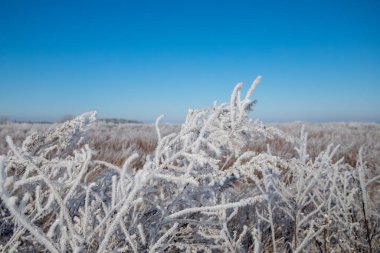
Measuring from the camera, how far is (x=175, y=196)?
1.69 meters

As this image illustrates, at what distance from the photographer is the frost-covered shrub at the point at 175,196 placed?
1117mm

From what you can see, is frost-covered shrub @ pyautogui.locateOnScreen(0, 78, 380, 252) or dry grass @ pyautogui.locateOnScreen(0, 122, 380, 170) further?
dry grass @ pyautogui.locateOnScreen(0, 122, 380, 170)

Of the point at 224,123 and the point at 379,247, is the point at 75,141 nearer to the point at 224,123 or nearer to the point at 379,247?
the point at 224,123

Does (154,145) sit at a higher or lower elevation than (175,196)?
lower

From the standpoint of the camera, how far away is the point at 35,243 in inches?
60.0

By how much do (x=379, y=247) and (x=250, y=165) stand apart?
1303 millimetres

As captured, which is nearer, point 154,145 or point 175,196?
point 175,196

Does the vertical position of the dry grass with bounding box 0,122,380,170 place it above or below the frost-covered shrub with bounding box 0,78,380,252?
below

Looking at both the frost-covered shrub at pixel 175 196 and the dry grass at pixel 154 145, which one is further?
the dry grass at pixel 154 145

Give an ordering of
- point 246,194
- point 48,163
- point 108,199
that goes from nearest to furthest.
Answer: point 48,163 → point 108,199 → point 246,194

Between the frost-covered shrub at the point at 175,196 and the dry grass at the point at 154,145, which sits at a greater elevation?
the frost-covered shrub at the point at 175,196

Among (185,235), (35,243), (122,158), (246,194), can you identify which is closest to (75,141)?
(35,243)

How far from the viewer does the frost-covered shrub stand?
112 centimetres

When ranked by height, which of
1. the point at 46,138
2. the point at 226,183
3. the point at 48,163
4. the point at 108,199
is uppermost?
the point at 46,138
